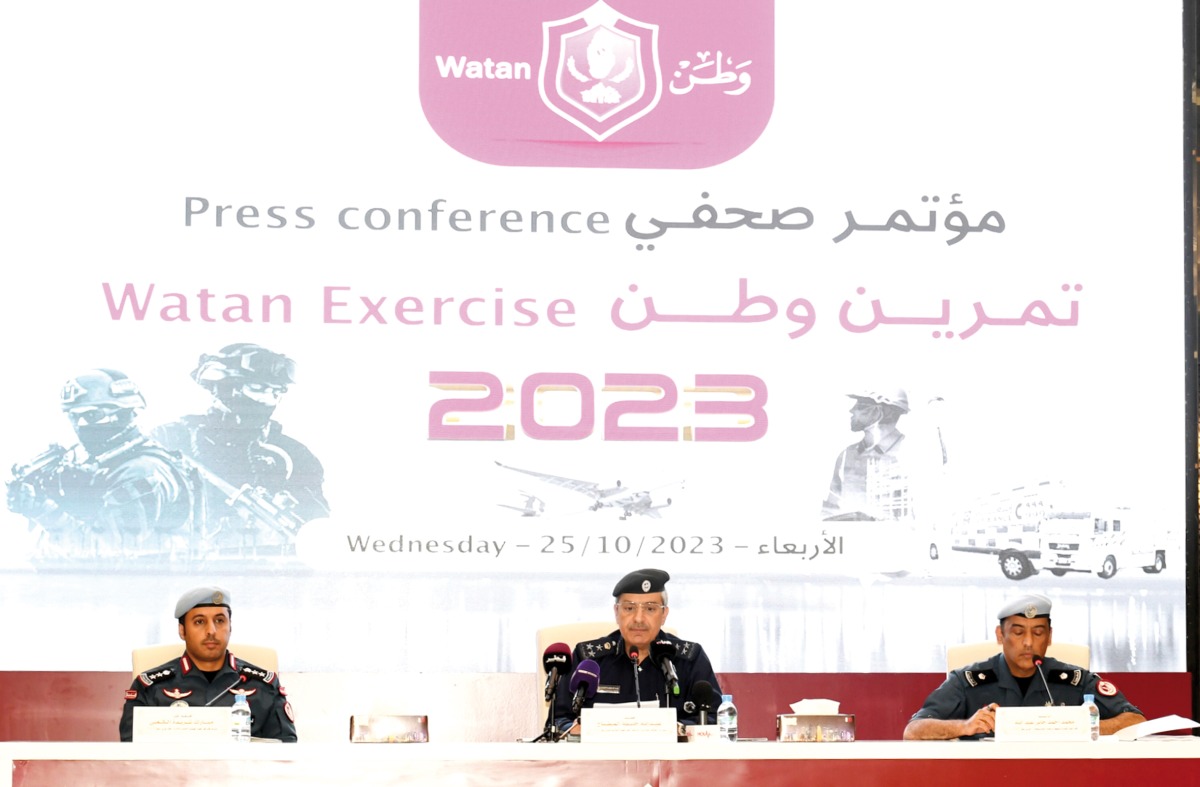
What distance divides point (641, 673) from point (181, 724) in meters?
1.59

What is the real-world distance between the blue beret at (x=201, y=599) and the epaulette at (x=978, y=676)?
2173 mm

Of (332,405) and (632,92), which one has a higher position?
(632,92)

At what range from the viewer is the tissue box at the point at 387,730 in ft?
12.0

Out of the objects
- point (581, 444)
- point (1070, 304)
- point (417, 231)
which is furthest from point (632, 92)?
point (1070, 304)

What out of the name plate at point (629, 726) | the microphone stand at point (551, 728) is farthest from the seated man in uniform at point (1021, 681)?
the name plate at point (629, 726)

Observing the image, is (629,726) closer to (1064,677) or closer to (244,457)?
(1064,677)

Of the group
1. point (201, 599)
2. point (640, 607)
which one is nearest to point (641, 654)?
point (640, 607)

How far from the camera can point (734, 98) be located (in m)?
5.55

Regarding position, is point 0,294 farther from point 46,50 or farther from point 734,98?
point 734,98

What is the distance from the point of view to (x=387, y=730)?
3664 mm

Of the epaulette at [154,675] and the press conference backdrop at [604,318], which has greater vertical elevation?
the press conference backdrop at [604,318]

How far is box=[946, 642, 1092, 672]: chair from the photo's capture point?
4988 mm

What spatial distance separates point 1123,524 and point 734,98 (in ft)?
6.32

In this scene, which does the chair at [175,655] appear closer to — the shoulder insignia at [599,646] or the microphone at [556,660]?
the shoulder insignia at [599,646]
